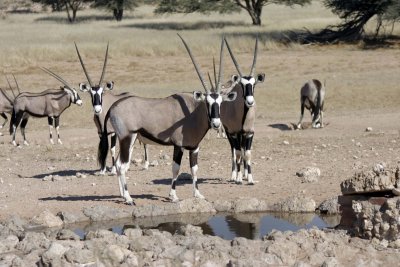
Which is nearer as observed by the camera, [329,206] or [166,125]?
[329,206]

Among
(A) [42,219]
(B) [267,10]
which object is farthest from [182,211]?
(B) [267,10]

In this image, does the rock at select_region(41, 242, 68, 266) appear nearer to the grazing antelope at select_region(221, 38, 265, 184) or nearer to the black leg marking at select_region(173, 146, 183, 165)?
the black leg marking at select_region(173, 146, 183, 165)

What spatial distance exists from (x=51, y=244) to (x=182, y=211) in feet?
10.6

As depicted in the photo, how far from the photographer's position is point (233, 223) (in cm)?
1170

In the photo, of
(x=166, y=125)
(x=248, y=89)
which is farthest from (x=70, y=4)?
(x=166, y=125)

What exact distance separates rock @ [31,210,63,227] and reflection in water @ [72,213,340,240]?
0.25 metres

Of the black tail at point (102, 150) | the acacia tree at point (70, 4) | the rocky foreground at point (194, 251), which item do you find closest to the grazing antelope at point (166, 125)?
the black tail at point (102, 150)

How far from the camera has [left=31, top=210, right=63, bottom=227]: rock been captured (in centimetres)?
1162

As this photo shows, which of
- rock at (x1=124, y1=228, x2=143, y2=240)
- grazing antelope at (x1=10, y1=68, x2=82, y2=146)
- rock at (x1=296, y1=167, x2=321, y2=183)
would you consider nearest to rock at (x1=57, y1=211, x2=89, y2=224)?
rock at (x1=124, y1=228, x2=143, y2=240)

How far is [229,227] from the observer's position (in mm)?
11484

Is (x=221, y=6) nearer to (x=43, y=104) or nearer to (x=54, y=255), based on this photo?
(x=43, y=104)

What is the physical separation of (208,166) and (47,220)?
4647mm

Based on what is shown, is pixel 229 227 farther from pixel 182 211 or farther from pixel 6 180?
pixel 6 180

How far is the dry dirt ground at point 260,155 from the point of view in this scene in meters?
13.4
